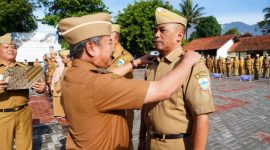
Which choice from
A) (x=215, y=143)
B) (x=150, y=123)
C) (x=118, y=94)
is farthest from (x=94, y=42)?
(x=215, y=143)

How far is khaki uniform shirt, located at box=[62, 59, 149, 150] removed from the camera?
1.93 m

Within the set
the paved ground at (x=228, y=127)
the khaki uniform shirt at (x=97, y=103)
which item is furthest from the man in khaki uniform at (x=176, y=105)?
the paved ground at (x=228, y=127)

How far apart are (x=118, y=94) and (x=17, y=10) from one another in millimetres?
38325

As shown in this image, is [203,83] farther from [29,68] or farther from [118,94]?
[29,68]

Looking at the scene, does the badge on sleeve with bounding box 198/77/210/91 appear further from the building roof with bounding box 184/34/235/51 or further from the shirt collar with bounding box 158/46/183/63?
the building roof with bounding box 184/34/235/51

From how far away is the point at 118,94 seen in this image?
1931 millimetres

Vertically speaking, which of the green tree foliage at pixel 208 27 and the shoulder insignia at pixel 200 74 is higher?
the green tree foliage at pixel 208 27

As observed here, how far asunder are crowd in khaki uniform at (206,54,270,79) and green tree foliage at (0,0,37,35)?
24.7 metres

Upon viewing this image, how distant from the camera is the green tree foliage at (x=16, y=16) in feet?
114

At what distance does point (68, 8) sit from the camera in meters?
34.8

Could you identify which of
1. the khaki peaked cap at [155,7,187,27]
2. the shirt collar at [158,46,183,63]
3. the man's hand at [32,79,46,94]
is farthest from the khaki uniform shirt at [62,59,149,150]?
the man's hand at [32,79,46,94]

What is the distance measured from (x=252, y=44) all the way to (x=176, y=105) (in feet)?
129

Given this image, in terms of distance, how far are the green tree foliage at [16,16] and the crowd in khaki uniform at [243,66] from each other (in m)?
24.7

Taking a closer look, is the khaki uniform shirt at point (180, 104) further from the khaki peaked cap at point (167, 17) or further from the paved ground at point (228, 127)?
the paved ground at point (228, 127)
